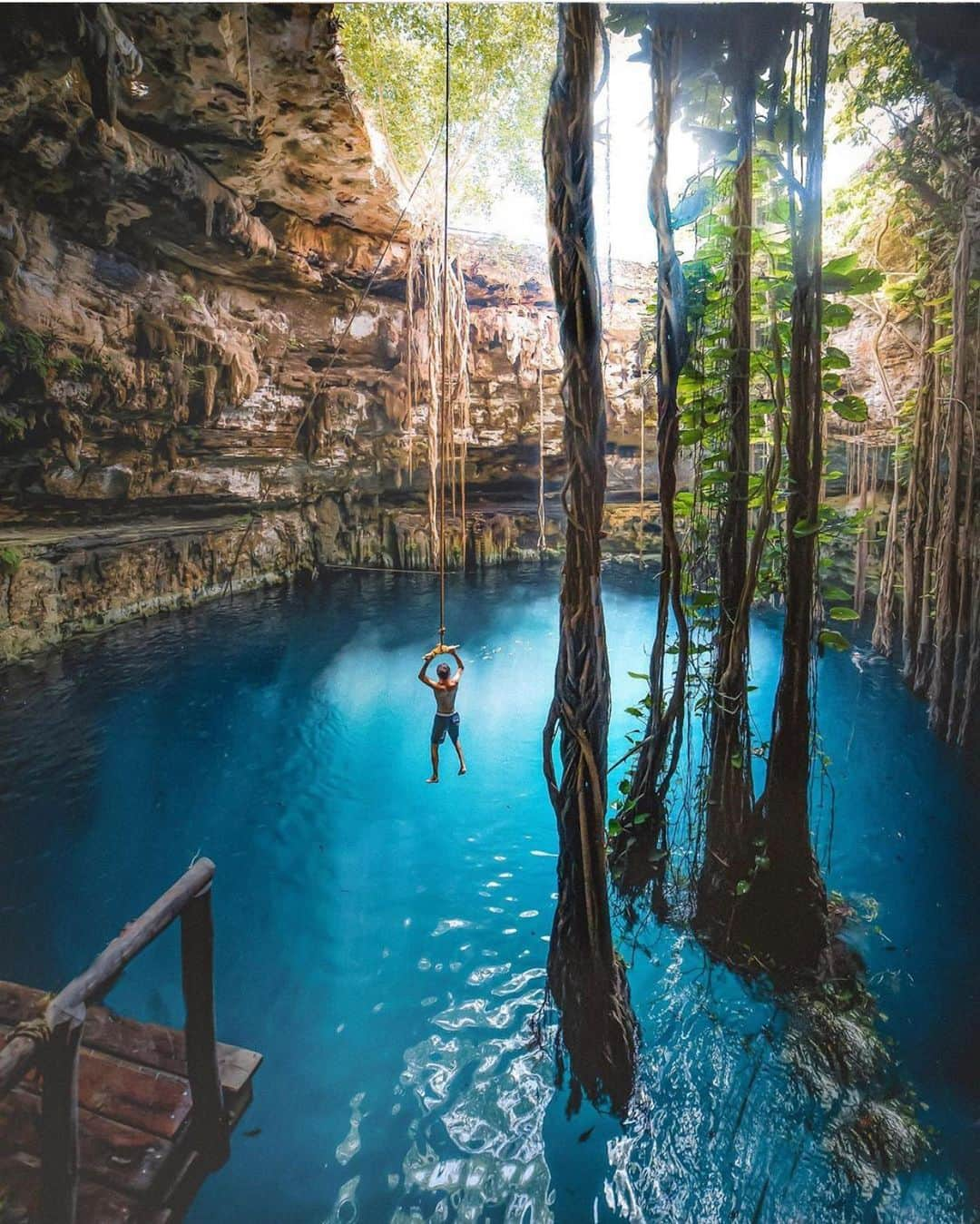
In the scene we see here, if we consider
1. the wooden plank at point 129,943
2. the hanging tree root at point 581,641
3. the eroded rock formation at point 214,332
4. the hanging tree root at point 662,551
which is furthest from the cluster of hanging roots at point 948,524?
the wooden plank at point 129,943

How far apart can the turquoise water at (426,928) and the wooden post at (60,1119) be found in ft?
1.47

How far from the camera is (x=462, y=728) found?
2.96m

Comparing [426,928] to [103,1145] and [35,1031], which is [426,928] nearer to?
[103,1145]

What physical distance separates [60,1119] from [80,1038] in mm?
133

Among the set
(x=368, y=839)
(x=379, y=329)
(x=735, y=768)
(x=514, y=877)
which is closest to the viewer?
(x=735, y=768)

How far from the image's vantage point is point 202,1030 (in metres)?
1.39

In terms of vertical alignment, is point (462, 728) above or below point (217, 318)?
below

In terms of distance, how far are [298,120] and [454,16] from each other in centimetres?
80

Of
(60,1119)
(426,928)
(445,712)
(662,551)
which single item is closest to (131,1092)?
(60,1119)

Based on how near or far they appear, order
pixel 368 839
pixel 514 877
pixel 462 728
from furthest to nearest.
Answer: pixel 462 728 → pixel 368 839 → pixel 514 877

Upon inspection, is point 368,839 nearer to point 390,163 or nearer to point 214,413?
point 214,413

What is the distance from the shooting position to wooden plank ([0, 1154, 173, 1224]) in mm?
1198

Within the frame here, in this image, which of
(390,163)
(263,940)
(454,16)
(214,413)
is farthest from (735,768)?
(214,413)

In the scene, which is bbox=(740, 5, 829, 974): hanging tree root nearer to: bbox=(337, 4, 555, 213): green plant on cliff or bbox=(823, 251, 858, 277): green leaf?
bbox=(823, 251, 858, 277): green leaf
